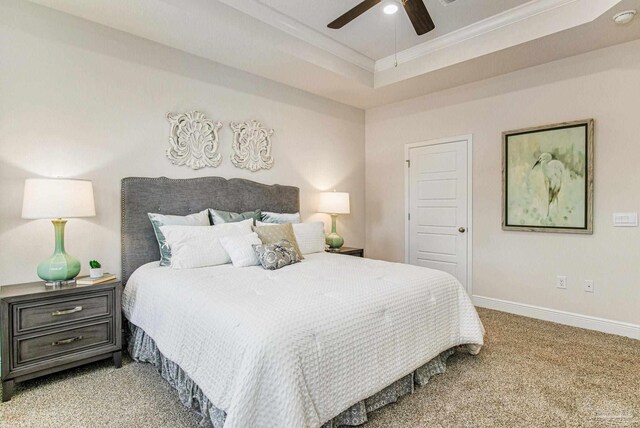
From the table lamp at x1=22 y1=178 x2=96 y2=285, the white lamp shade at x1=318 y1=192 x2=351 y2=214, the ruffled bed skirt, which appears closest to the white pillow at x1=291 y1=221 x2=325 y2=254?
the white lamp shade at x1=318 y1=192 x2=351 y2=214

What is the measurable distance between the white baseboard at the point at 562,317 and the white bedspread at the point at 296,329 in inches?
61.8

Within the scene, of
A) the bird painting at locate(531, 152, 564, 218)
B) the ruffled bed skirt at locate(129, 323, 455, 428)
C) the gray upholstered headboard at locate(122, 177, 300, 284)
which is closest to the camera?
the ruffled bed skirt at locate(129, 323, 455, 428)

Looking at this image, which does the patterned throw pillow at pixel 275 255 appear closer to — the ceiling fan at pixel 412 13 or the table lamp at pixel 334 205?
the table lamp at pixel 334 205

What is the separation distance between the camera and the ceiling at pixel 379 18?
9.57 feet

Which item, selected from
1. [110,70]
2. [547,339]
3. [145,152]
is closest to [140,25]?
[110,70]

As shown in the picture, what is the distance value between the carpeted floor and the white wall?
92 centimetres

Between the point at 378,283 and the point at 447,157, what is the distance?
8.63 ft

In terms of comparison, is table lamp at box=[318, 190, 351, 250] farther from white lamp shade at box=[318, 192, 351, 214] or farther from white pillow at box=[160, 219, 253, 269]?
white pillow at box=[160, 219, 253, 269]

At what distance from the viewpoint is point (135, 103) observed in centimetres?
293

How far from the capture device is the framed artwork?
323cm

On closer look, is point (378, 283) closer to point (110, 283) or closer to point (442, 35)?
point (110, 283)

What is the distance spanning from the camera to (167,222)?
9.32ft

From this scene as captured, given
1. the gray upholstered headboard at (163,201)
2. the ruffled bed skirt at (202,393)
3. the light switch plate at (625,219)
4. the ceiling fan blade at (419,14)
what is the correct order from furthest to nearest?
1. the light switch plate at (625,219)
2. the gray upholstered headboard at (163,201)
3. the ceiling fan blade at (419,14)
4. the ruffled bed skirt at (202,393)

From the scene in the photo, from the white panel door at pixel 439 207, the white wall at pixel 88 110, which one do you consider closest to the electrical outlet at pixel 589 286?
the white panel door at pixel 439 207
